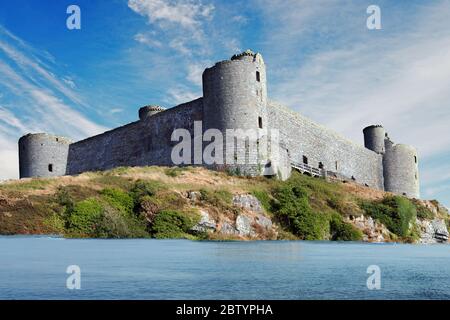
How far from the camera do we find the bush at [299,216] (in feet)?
83.7

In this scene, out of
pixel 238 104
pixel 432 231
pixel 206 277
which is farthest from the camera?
pixel 432 231

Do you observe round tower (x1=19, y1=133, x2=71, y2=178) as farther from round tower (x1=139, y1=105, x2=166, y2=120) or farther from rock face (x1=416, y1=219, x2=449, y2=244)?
rock face (x1=416, y1=219, x2=449, y2=244)

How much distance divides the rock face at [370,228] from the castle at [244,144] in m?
5.48

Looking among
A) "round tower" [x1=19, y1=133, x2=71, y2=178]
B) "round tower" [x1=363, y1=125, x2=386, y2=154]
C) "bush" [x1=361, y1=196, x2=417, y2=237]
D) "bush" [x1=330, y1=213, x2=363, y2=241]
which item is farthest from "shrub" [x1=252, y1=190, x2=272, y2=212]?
"round tower" [x1=363, y1=125, x2=386, y2=154]

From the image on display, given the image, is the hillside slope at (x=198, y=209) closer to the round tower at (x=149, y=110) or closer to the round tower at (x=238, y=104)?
the round tower at (x=238, y=104)

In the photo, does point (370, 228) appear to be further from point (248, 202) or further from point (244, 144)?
point (244, 144)

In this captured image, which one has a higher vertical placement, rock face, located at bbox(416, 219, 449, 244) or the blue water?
rock face, located at bbox(416, 219, 449, 244)

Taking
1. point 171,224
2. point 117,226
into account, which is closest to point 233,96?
A: point 171,224

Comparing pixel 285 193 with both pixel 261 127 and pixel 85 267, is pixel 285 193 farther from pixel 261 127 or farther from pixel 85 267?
pixel 85 267

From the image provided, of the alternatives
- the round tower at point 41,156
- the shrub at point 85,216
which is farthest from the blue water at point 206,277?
the round tower at point 41,156

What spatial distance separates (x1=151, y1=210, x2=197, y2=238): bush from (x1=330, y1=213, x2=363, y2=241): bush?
27.6ft

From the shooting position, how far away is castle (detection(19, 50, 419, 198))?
31969 mm

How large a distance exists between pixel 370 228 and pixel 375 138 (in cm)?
2854

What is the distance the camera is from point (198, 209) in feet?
74.9
